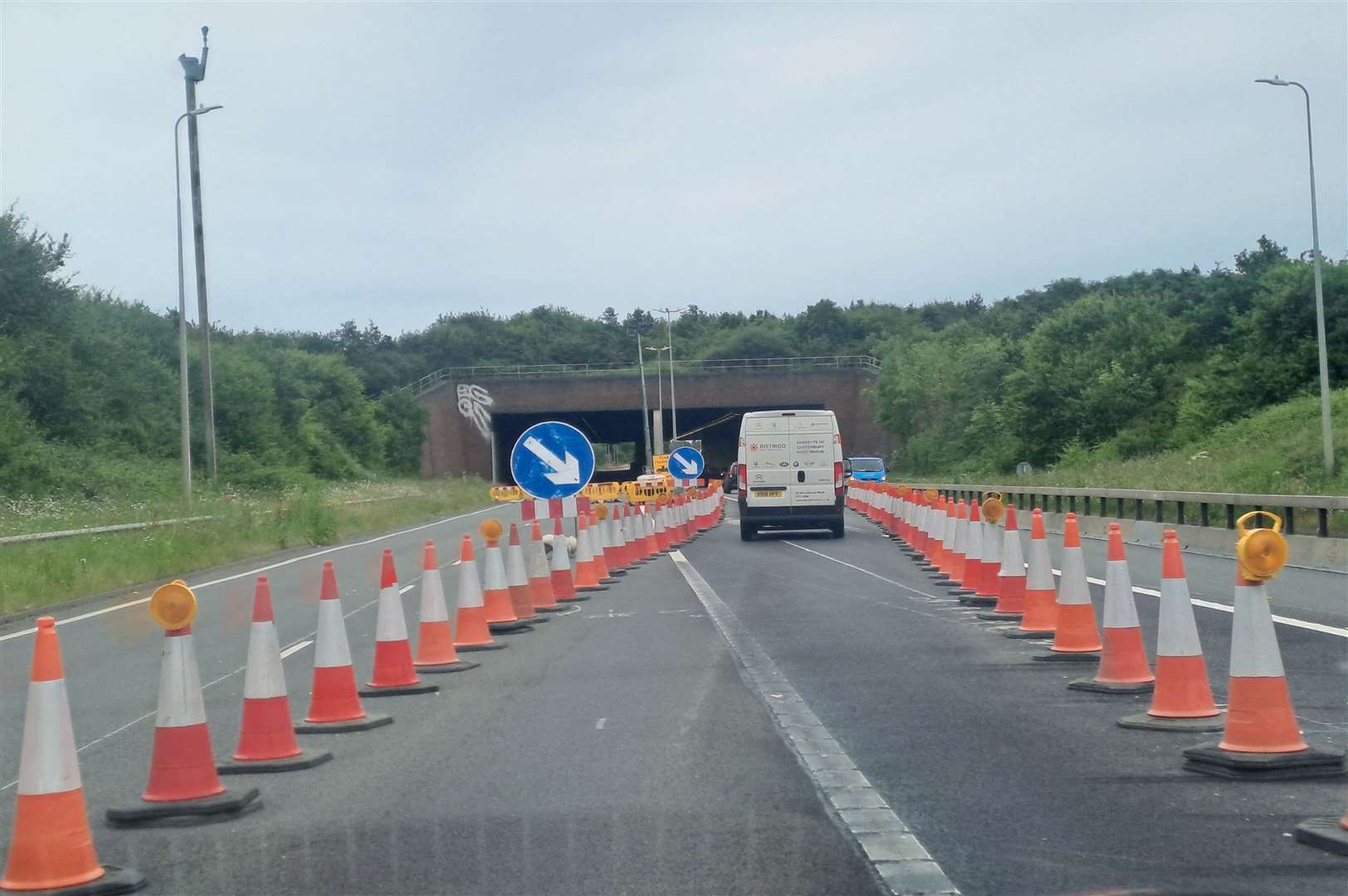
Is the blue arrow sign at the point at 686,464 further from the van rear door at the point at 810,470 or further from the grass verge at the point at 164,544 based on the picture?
the grass verge at the point at 164,544

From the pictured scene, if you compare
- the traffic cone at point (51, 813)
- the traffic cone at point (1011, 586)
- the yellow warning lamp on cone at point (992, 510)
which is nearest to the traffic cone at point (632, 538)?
A: the yellow warning lamp on cone at point (992, 510)

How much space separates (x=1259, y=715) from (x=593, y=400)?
78678 mm

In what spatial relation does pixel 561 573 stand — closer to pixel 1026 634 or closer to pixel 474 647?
pixel 474 647

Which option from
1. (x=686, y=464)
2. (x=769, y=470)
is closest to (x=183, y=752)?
(x=769, y=470)

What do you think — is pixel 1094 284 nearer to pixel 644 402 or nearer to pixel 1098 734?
pixel 644 402

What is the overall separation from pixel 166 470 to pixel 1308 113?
37.4 meters

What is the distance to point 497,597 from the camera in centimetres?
1476

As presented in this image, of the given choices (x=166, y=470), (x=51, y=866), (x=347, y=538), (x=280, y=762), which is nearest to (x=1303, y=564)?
(x=280, y=762)

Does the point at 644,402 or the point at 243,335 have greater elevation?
the point at 243,335

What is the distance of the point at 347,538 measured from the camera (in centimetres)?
3747

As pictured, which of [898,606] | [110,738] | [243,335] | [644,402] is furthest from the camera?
[243,335]

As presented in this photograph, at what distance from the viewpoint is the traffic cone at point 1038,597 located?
12.6 m

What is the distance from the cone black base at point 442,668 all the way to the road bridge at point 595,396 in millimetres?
70251

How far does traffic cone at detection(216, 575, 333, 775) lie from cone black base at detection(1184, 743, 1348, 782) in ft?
15.3
